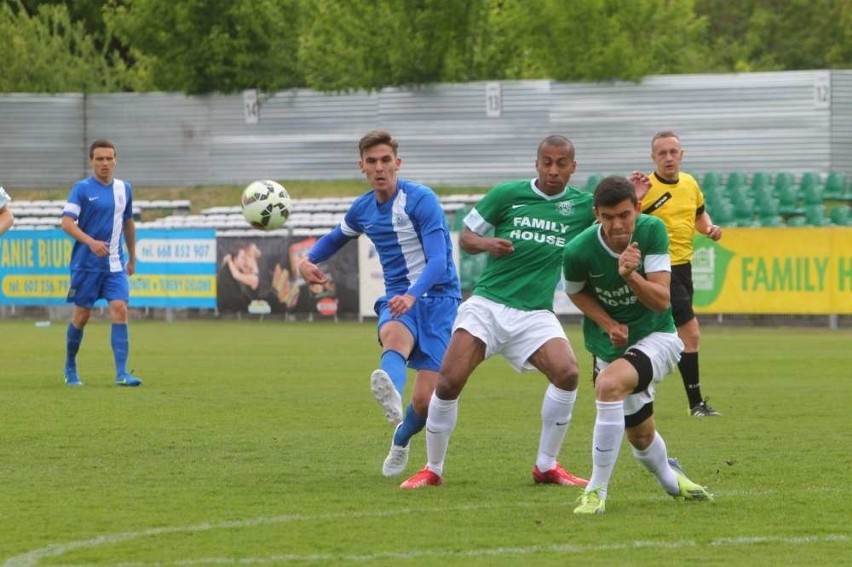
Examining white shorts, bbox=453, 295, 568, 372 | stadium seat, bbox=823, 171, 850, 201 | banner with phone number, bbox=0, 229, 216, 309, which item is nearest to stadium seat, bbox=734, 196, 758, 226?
stadium seat, bbox=823, 171, 850, 201

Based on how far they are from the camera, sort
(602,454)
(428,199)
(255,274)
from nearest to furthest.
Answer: (602,454)
(428,199)
(255,274)

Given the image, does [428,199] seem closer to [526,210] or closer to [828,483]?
[526,210]

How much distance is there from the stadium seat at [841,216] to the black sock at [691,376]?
742 inches

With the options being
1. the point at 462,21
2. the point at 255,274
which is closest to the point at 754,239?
the point at 255,274

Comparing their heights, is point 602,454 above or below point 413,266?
below

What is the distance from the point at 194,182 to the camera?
42.7 meters

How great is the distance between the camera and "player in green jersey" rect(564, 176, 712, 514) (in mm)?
7973

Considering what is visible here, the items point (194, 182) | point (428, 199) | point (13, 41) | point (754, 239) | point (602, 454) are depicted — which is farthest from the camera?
point (13, 41)

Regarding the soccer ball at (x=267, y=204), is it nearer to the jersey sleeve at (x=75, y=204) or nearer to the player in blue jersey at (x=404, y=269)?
the jersey sleeve at (x=75, y=204)

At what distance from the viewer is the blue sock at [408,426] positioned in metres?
9.70

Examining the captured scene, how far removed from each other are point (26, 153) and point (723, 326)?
22659mm

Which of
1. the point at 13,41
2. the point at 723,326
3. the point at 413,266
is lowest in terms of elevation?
the point at 723,326

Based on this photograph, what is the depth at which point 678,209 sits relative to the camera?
13.6m

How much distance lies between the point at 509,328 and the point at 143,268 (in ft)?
69.7
